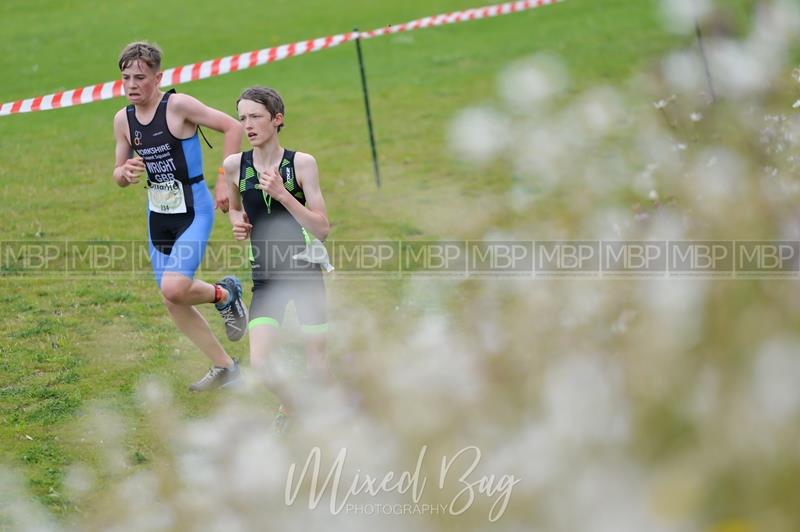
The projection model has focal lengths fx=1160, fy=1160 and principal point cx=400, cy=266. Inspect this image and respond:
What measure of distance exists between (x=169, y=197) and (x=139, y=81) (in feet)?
2.39

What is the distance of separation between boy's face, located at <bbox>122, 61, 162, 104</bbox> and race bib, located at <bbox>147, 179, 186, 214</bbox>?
1.74ft

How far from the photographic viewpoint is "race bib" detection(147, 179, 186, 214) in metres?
7.12

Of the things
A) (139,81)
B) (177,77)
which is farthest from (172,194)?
(177,77)

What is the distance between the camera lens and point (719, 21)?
473cm

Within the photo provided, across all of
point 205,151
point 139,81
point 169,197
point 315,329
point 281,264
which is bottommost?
point 315,329

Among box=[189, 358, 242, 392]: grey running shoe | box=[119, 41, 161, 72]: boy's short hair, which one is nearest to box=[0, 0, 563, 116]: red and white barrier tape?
box=[119, 41, 161, 72]: boy's short hair

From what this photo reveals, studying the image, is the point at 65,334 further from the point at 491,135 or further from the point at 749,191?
the point at 749,191

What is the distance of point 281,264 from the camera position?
6375 millimetres

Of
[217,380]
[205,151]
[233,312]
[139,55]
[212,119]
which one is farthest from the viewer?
[205,151]

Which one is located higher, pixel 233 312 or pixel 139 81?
pixel 139 81

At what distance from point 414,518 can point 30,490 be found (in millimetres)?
4493

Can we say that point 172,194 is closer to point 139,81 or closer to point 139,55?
point 139,81

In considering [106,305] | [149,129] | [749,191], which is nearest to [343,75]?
[106,305]

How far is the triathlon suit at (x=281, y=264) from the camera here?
20.9 ft
